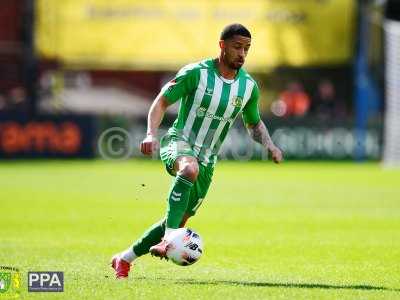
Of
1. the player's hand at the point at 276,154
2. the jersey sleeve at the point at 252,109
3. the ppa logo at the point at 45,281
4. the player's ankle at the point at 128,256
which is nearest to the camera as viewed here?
the ppa logo at the point at 45,281

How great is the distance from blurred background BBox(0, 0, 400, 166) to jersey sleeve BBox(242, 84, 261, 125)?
21821mm

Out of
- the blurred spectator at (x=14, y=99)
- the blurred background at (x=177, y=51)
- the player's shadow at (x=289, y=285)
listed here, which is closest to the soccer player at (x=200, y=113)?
the player's shadow at (x=289, y=285)

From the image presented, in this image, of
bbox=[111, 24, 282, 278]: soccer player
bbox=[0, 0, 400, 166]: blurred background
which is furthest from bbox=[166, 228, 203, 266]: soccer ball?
bbox=[0, 0, 400, 166]: blurred background

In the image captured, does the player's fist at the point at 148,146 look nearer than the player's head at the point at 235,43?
Yes

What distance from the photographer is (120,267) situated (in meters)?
9.77

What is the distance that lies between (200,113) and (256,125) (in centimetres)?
74

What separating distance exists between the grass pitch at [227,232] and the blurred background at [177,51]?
778cm

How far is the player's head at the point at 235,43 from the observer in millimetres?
9562

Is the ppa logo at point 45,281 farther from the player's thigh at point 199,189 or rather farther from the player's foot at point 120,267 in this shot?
the player's thigh at point 199,189

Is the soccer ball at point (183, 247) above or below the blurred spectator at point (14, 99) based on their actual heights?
above

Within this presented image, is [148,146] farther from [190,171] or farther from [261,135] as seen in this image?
[261,135]

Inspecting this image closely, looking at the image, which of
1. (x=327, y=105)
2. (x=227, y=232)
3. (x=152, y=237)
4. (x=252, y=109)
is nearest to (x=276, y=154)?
(x=252, y=109)

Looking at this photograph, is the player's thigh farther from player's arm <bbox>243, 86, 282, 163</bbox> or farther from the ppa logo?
the ppa logo

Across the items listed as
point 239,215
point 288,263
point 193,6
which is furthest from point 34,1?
point 288,263
